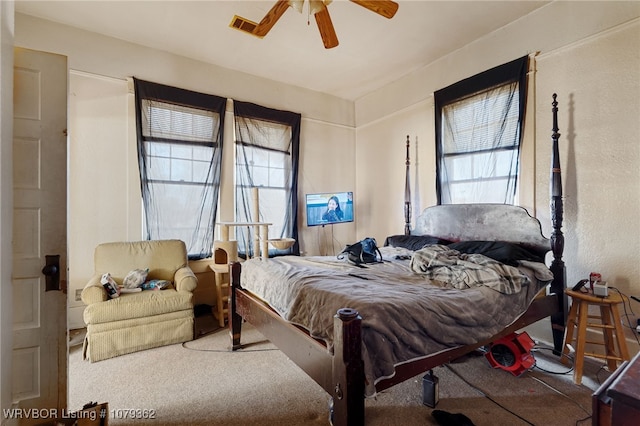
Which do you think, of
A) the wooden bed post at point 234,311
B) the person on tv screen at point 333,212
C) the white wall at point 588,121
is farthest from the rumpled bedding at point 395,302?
the person on tv screen at point 333,212

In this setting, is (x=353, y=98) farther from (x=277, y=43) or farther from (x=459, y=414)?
(x=459, y=414)

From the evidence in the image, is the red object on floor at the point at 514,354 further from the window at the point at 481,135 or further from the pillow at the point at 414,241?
the window at the point at 481,135

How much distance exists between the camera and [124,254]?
9.55 feet

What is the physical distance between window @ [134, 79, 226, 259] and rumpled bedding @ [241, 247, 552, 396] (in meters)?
1.57

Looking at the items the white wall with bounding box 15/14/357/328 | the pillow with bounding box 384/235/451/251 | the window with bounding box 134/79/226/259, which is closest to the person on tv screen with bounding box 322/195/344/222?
the pillow with bounding box 384/235/451/251

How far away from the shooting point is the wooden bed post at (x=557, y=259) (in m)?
2.30

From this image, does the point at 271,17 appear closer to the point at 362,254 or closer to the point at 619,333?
the point at 362,254

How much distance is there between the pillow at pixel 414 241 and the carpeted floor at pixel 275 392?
112cm

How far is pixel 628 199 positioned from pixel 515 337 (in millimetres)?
1407

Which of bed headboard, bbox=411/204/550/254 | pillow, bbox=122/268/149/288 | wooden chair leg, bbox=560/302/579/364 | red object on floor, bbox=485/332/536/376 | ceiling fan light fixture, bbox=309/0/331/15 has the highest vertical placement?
ceiling fan light fixture, bbox=309/0/331/15

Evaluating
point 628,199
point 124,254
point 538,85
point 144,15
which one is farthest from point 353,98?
point 124,254

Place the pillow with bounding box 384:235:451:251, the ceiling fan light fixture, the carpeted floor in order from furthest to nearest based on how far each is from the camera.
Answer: the pillow with bounding box 384:235:451:251
the ceiling fan light fixture
the carpeted floor

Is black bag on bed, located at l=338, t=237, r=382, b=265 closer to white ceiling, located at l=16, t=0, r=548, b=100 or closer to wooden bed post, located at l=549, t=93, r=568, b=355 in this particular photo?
wooden bed post, located at l=549, t=93, r=568, b=355

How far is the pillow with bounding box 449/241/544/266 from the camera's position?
224 centimetres
